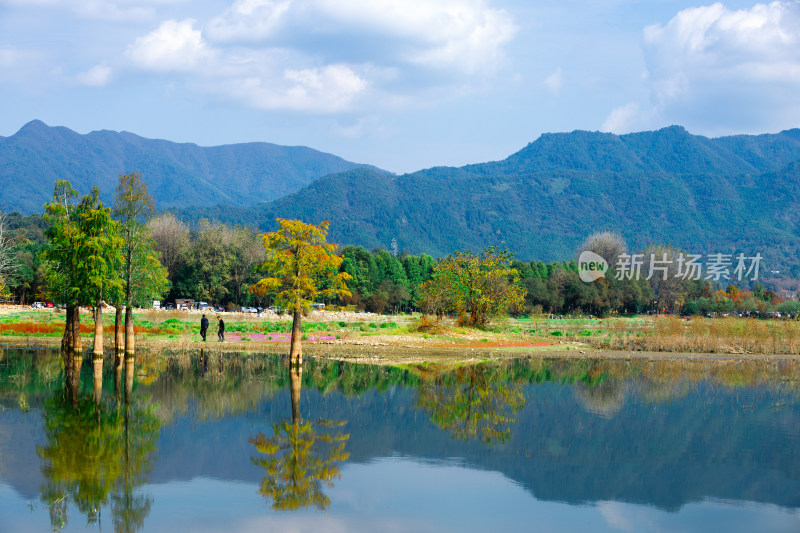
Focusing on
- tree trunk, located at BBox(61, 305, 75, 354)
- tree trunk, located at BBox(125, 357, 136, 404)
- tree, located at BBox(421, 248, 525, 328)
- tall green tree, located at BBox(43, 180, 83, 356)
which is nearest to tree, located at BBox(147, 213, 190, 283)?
tree, located at BBox(421, 248, 525, 328)

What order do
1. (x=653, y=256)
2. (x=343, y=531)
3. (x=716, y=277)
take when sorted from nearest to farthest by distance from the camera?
(x=343, y=531)
(x=653, y=256)
(x=716, y=277)

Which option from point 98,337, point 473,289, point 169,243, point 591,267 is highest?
point 169,243

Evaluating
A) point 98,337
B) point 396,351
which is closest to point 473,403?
point 396,351

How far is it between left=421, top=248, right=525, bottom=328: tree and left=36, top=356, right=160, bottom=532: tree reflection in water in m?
30.5

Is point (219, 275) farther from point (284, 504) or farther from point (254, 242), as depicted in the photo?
point (284, 504)

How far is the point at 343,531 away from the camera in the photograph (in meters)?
11.3

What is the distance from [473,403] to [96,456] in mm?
11508

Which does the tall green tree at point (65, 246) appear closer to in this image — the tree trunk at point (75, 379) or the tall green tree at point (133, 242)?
the tree trunk at point (75, 379)

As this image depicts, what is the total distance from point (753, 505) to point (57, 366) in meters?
24.1

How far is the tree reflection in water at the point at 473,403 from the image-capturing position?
61.9 feet

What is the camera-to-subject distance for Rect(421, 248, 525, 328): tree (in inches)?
1960

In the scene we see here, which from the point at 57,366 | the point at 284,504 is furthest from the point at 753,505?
the point at 57,366

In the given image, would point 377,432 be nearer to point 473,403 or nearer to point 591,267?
point 473,403

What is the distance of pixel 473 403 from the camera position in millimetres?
22594
